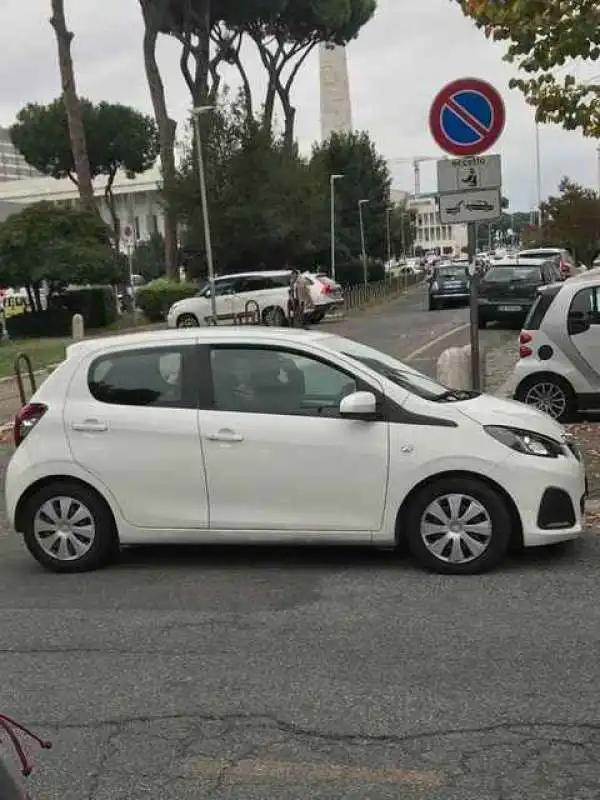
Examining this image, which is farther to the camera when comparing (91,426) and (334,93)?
(334,93)

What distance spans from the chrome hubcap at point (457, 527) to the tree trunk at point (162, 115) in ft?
125

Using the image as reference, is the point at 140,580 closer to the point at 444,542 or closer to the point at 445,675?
the point at 444,542

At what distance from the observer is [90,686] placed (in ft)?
15.3

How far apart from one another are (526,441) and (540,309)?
546cm

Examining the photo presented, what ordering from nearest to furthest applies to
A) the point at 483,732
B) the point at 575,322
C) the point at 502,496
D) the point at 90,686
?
the point at 483,732
the point at 90,686
the point at 502,496
the point at 575,322

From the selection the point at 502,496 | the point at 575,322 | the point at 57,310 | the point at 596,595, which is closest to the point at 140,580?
the point at 502,496

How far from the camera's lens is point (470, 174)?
8.98m

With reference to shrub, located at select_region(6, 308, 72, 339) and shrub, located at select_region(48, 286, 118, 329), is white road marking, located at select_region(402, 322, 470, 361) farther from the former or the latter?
shrub, located at select_region(6, 308, 72, 339)

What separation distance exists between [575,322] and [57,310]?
94.7 feet

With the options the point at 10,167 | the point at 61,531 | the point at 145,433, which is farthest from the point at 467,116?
the point at 10,167

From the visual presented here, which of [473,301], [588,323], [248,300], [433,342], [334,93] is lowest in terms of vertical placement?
[433,342]

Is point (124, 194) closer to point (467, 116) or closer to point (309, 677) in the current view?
point (467, 116)

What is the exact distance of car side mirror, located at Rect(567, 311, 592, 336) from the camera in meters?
11.2

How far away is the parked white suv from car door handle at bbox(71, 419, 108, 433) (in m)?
23.5
